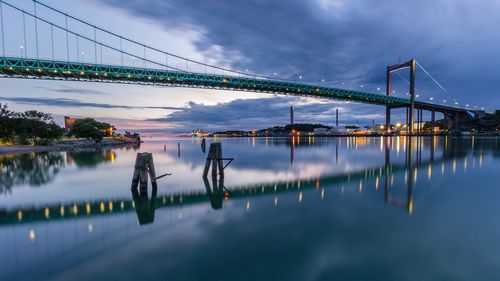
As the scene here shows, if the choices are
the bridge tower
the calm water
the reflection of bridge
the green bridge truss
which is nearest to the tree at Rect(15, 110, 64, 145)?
the green bridge truss

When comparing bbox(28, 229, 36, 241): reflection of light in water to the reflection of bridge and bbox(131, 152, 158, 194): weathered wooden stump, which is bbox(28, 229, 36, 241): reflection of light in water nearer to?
the reflection of bridge

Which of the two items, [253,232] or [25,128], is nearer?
[253,232]

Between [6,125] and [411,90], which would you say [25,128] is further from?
[411,90]

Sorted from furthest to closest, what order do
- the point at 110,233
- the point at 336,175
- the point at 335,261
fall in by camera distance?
1. the point at 336,175
2. the point at 110,233
3. the point at 335,261

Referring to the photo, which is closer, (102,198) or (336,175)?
(102,198)

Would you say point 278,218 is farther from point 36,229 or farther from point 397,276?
point 36,229

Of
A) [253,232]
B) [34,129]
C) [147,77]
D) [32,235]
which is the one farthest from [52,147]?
[253,232]

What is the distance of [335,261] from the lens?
559cm

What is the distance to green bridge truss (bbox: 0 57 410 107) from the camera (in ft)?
140

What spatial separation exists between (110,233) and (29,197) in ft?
24.7

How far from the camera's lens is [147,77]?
52188 mm

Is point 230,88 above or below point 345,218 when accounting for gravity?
above

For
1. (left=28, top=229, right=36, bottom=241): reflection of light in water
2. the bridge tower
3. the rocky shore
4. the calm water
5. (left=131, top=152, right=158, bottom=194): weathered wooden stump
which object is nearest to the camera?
the calm water

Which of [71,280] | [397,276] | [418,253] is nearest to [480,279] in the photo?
[418,253]
